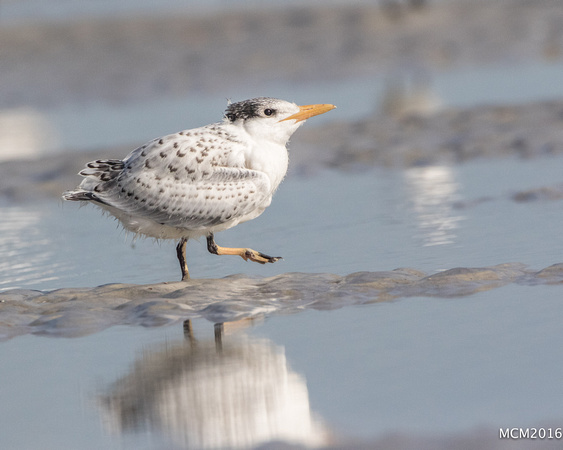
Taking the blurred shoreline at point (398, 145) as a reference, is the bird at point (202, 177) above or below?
below

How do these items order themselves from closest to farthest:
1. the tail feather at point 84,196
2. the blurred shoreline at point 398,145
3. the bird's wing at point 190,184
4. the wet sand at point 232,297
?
the wet sand at point 232,297
the bird's wing at point 190,184
the tail feather at point 84,196
the blurred shoreline at point 398,145

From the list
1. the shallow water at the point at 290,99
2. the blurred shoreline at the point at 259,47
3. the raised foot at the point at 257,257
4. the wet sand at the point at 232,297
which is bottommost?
the wet sand at the point at 232,297

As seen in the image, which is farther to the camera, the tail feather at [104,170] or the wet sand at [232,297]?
the tail feather at [104,170]

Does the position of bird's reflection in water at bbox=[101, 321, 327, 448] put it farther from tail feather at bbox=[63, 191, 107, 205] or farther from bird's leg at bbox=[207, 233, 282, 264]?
tail feather at bbox=[63, 191, 107, 205]

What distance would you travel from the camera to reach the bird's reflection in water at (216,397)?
4.34 metres

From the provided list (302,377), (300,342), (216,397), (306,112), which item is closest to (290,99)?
(306,112)

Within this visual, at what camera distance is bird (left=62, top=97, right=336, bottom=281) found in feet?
22.8

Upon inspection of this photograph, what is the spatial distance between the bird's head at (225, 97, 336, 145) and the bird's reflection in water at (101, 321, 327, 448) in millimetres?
1979

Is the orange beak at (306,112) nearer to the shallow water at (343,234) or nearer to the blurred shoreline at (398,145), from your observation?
the shallow water at (343,234)

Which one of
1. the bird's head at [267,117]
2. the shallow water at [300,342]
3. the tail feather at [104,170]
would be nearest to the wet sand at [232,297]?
the shallow water at [300,342]

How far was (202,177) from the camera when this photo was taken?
699cm

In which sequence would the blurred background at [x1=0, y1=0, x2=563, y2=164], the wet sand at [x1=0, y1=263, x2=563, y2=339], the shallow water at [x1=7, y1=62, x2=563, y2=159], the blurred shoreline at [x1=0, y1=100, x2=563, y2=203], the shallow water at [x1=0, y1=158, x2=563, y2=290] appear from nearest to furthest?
the wet sand at [x1=0, y1=263, x2=563, y2=339]
the shallow water at [x1=0, y1=158, x2=563, y2=290]
the blurred shoreline at [x1=0, y1=100, x2=563, y2=203]
the shallow water at [x1=7, y1=62, x2=563, y2=159]
the blurred background at [x1=0, y1=0, x2=563, y2=164]

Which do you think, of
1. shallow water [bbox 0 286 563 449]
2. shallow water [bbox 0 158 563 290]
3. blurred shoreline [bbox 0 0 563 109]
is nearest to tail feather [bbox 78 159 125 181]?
shallow water [bbox 0 158 563 290]

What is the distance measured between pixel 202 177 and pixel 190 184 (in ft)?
0.32
